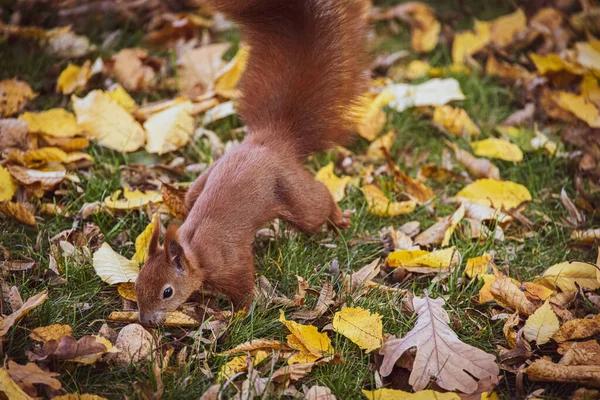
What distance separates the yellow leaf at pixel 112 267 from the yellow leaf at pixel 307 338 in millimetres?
562

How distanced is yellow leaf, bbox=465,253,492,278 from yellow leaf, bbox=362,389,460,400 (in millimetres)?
644

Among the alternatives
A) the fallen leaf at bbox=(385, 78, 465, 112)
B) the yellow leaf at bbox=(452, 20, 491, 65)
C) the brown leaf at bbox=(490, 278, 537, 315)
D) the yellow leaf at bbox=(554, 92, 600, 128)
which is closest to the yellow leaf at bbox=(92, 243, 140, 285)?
the brown leaf at bbox=(490, 278, 537, 315)

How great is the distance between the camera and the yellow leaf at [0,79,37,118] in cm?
298

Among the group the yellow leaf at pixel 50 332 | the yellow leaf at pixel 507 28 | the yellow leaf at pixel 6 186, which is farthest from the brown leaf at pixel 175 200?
the yellow leaf at pixel 507 28

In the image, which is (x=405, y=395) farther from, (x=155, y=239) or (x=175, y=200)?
(x=175, y=200)

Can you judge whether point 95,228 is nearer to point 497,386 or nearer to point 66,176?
point 66,176

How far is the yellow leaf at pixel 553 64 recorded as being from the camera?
3.43m

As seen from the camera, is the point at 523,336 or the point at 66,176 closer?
the point at 523,336

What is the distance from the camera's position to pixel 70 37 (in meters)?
3.50

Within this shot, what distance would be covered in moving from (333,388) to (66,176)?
144cm

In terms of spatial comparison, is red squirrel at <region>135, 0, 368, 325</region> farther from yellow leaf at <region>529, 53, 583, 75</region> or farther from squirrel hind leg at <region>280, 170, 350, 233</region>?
yellow leaf at <region>529, 53, 583, 75</region>

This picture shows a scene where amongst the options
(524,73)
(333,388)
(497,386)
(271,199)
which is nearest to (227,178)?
(271,199)

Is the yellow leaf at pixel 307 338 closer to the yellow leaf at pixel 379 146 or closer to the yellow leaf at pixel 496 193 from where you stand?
the yellow leaf at pixel 496 193

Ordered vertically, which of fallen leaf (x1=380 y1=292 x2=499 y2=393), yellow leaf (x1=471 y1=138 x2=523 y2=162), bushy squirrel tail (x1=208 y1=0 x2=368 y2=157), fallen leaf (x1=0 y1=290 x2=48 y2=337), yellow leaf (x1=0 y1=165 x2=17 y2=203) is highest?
bushy squirrel tail (x1=208 y1=0 x2=368 y2=157)
